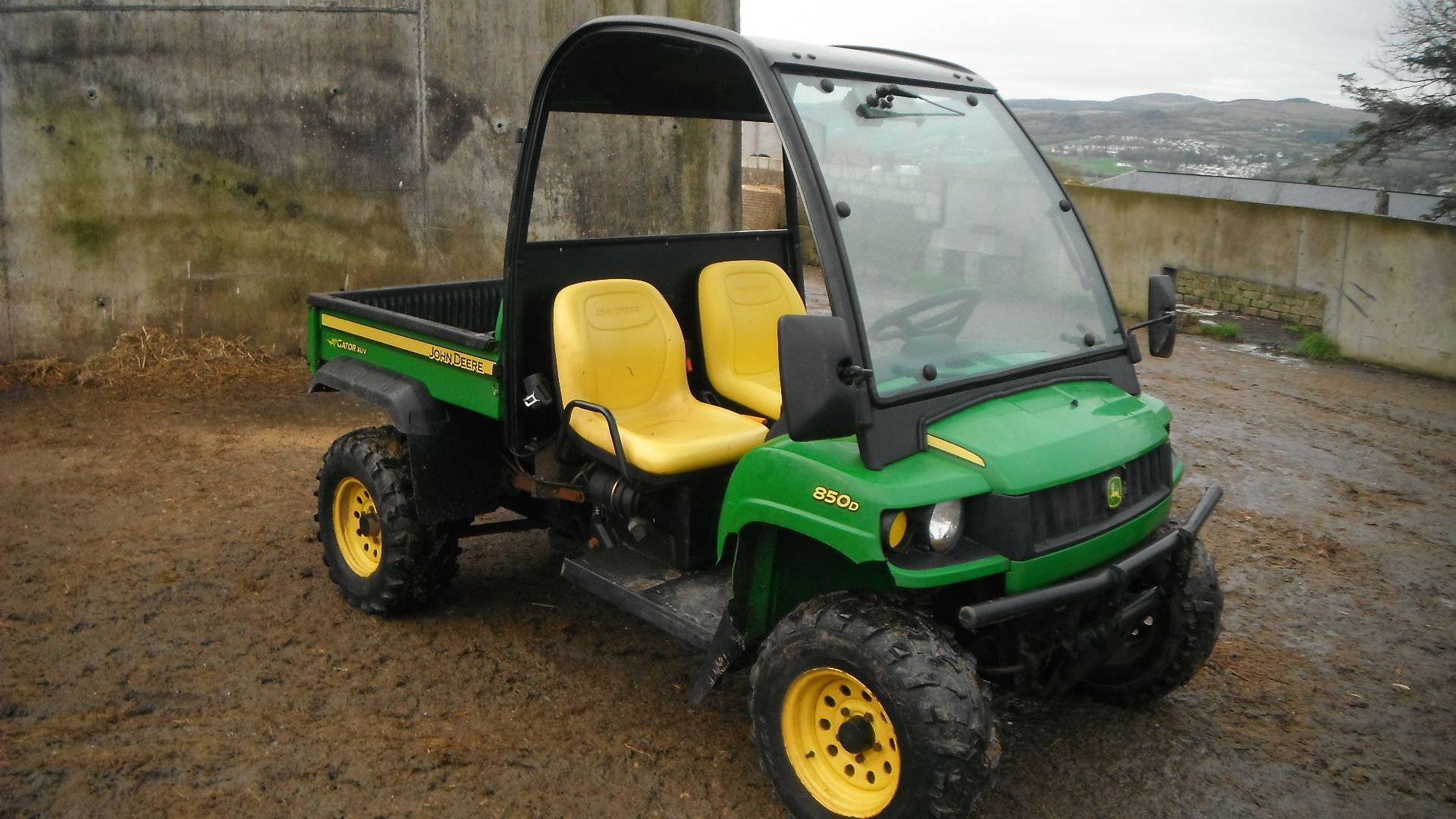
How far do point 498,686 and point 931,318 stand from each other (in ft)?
6.45

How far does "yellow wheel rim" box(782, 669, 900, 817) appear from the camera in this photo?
9.76 feet

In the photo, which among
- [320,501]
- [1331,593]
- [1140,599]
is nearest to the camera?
[1140,599]

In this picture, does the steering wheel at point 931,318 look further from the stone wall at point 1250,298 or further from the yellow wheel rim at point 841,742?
the stone wall at point 1250,298

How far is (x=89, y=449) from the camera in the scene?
655 centimetres

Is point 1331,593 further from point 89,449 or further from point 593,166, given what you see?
point 89,449

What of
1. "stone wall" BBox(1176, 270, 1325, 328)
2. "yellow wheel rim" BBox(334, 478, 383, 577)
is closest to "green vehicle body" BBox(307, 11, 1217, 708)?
"yellow wheel rim" BBox(334, 478, 383, 577)

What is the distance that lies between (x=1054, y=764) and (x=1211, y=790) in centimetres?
45

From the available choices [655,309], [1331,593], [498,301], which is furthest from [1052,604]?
[498,301]

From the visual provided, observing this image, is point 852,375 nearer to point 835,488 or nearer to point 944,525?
point 835,488

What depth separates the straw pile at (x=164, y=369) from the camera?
7703 mm

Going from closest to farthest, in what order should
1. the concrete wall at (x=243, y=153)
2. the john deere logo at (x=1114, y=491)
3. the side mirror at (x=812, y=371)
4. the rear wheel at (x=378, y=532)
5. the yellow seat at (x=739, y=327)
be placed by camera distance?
the side mirror at (x=812, y=371), the john deere logo at (x=1114, y=491), the rear wheel at (x=378, y=532), the yellow seat at (x=739, y=327), the concrete wall at (x=243, y=153)

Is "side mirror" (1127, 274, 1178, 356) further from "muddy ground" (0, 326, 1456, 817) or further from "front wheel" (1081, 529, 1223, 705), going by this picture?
"muddy ground" (0, 326, 1456, 817)

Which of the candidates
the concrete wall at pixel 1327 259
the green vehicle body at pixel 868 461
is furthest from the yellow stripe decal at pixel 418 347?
the concrete wall at pixel 1327 259

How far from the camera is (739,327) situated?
14.9 ft
